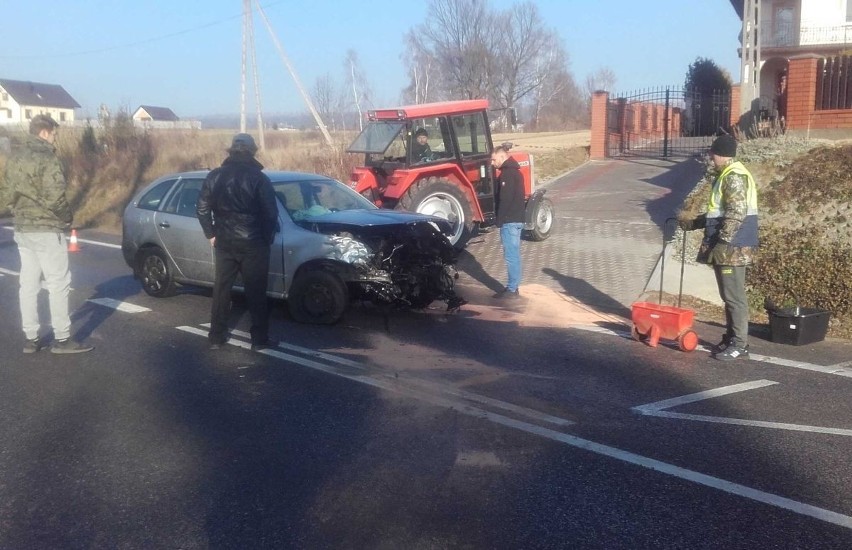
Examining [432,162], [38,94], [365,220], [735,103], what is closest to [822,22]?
[735,103]

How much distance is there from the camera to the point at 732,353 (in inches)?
313

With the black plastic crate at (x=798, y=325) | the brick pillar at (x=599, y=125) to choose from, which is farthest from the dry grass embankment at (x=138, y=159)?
the black plastic crate at (x=798, y=325)

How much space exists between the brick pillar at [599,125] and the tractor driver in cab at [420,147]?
49.5 feet

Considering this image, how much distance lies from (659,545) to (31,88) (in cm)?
9346

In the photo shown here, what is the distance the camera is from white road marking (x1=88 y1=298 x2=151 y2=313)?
404 inches

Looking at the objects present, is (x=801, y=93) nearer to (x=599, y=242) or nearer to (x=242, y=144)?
(x=599, y=242)

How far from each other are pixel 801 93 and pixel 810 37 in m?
14.2

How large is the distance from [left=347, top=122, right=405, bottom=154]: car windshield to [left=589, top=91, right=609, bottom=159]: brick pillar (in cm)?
1512

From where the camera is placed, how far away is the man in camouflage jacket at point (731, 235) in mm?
7789

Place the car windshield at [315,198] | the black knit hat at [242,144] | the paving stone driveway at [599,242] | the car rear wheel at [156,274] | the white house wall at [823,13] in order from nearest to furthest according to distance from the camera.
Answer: the black knit hat at [242,144] → the car windshield at [315,198] → the car rear wheel at [156,274] → the paving stone driveway at [599,242] → the white house wall at [823,13]

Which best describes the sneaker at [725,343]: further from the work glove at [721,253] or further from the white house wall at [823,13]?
the white house wall at [823,13]

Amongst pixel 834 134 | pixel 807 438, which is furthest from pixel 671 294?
pixel 834 134

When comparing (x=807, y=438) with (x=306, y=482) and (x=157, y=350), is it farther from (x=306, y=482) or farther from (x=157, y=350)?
(x=157, y=350)

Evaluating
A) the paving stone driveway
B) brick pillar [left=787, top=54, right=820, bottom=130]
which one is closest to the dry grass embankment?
the paving stone driveway
